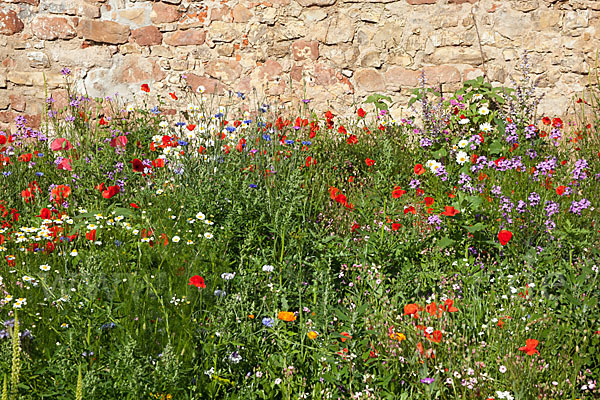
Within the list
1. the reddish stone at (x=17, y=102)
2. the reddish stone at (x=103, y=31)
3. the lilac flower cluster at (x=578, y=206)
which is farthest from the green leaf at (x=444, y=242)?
the reddish stone at (x=17, y=102)

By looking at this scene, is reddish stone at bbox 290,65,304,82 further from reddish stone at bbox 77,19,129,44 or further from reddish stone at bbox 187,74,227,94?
reddish stone at bbox 77,19,129,44

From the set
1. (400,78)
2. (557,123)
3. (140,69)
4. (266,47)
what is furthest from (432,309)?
(140,69)

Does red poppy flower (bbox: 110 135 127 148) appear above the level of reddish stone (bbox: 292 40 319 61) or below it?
below

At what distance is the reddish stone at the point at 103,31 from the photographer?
5.63 meters

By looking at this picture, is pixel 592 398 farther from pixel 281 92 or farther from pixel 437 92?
pixel 281 92

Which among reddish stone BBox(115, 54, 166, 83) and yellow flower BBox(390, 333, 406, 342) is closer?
yellow flower BBox(390, 333, 406, 342)

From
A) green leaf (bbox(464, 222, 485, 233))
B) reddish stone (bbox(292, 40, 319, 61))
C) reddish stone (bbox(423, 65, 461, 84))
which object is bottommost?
green leaf (bbox(464, 222, 485, 233))

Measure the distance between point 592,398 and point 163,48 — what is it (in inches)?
194

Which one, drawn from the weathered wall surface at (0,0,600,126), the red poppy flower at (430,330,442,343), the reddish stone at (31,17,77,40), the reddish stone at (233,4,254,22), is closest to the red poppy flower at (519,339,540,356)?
the red poppy flower at (430,330,442,343)

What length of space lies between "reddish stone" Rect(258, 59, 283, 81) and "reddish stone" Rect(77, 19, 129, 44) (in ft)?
4.64

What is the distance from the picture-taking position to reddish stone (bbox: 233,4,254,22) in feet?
18.4

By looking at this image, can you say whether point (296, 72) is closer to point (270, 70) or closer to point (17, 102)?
point (270, 70)

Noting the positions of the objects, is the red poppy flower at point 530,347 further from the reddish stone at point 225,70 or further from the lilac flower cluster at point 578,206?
the reddish stone at point 225,70

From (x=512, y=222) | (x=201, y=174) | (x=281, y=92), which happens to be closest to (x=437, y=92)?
(x=281, y=92)
